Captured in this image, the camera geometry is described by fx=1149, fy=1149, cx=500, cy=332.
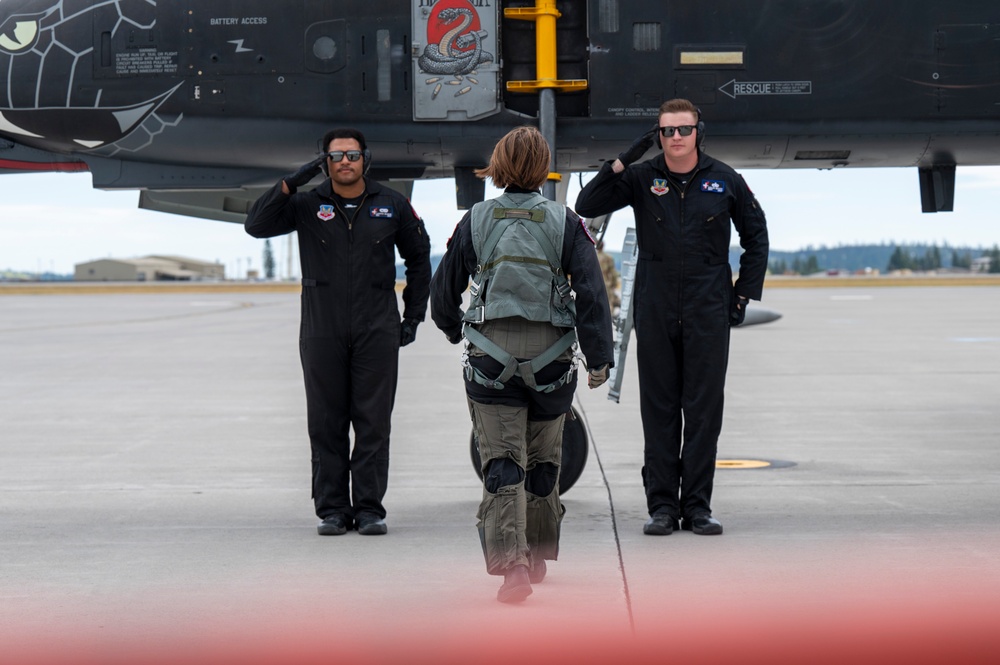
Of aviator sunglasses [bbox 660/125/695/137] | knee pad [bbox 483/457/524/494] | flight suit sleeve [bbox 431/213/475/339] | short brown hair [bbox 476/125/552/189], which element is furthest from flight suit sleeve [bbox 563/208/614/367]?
aviator sunglasses [bbox 660/125/695/137]

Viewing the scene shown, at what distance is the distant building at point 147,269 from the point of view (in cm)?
14700

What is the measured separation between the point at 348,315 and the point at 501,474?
5.10 ft

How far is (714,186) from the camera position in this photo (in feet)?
18.1

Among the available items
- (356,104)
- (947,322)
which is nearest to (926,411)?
(356,104)

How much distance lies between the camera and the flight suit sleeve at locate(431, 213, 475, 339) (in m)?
4.51

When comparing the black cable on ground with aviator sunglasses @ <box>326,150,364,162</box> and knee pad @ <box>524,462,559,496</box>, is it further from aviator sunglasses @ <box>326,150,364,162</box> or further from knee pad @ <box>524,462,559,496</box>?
aviator sunglasses @ <box>326,150,364,162</box>

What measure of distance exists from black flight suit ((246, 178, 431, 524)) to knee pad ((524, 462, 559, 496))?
127cm

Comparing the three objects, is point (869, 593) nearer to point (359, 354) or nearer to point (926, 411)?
point (359, 354)

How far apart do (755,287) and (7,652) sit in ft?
11.7

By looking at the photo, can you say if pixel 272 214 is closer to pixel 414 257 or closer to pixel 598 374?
pixel 414 257

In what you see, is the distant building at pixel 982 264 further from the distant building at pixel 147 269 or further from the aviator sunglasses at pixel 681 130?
the aviator sunglasses at pixel 681 130

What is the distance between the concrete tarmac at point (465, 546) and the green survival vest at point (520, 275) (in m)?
0.90

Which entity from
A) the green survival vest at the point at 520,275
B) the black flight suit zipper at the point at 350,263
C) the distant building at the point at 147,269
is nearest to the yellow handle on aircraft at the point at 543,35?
the black flight suit zipper at the point at 350,263

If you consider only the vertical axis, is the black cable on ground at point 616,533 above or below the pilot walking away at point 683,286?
below
